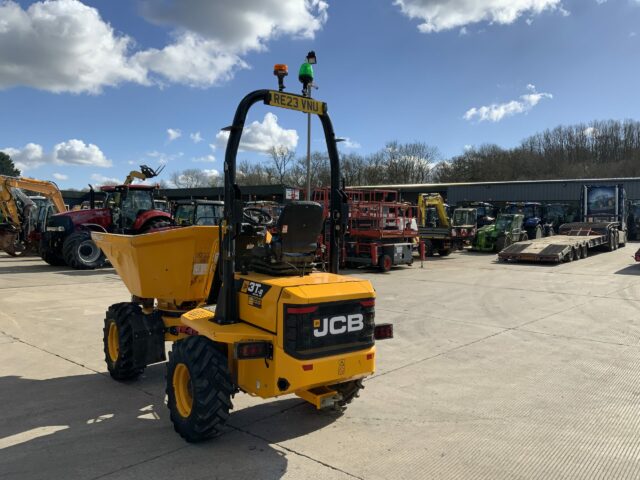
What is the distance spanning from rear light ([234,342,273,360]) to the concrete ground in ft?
2.49

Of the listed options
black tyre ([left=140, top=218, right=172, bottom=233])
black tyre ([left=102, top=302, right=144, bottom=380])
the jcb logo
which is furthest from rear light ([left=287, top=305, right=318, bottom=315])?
black tyre ([left=140, top=218, right=172, bottom=233])

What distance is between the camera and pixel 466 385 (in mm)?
5430

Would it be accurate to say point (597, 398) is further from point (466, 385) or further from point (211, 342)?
point (211, 342)

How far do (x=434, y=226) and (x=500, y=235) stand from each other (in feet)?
10.4

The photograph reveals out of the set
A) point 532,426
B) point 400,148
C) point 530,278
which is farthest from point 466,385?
point 400,148

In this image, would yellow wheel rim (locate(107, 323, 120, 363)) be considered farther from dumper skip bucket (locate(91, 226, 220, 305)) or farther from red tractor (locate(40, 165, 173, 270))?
red tractor (locate(40, 165, 173, 270))

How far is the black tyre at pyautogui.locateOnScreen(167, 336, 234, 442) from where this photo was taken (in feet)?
12.5

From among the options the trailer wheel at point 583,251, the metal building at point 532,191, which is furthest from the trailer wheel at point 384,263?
the metal building at point 532,191

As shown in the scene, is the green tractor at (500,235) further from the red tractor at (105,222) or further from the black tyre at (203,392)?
the black tyre at (203,392)

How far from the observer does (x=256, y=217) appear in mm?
4688

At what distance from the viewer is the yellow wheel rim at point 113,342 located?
5491 mm

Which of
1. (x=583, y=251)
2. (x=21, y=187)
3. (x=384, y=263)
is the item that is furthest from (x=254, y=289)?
(x=583, y=251)

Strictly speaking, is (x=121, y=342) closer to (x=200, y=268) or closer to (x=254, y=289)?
(x=200, y=268)

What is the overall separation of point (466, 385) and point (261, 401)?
7.29 feet
